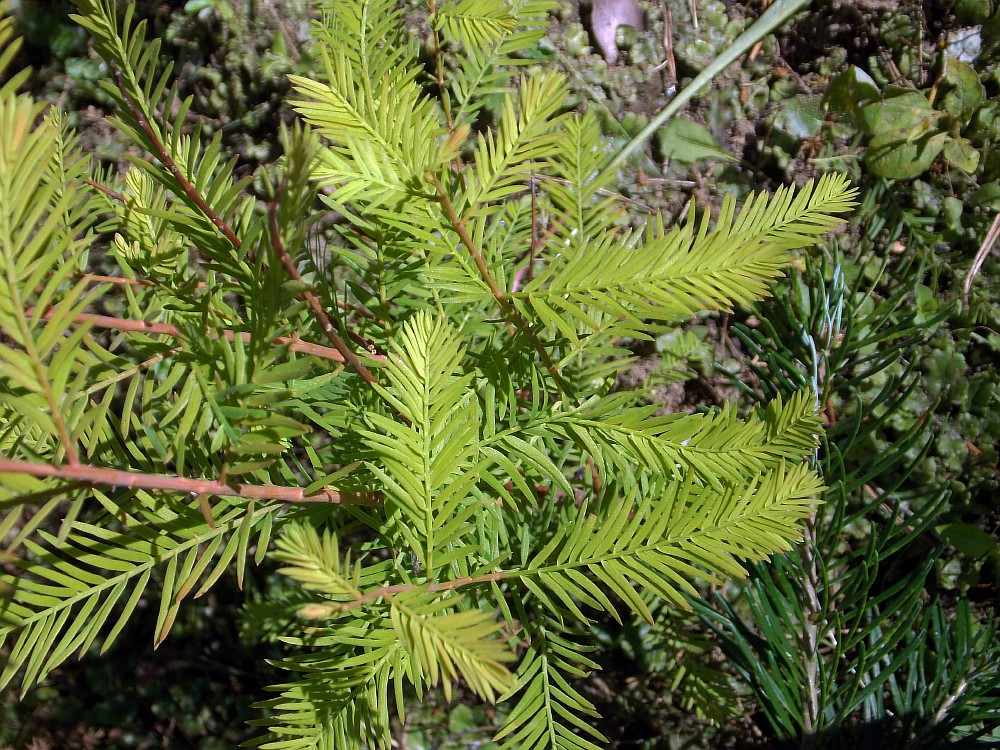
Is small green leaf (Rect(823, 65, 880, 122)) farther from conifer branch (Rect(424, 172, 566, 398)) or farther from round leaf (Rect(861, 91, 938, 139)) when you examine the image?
conifer branch (Rect(424, 172, 566, 398))

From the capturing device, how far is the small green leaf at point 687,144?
4.27 ft

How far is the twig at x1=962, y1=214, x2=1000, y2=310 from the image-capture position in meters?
1.16

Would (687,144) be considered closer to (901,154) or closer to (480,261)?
(901,154)

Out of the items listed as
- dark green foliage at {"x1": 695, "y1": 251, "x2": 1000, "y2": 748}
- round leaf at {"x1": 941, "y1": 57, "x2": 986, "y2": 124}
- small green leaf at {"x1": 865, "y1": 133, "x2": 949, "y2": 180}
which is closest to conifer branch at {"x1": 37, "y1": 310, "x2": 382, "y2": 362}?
dark green foliage at {"x1": 695, "y1": 251, "x2": 1000, "y2": 748}

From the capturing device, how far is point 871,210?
1.20 meters

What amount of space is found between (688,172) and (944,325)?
545mm

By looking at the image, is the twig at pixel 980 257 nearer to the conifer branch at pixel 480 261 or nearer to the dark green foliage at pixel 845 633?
the dark green foliage at pixel 845 633

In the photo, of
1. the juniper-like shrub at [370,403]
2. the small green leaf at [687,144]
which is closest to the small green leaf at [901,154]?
the small green leaf at [687,144]

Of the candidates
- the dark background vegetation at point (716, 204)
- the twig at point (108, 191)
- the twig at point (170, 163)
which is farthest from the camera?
the dark background vegetation at point (716, 204)

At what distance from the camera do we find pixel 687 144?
1.30 m

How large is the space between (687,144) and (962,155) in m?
0.48

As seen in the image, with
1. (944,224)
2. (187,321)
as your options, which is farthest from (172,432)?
(944,224)

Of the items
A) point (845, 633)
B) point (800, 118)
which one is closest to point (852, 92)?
point (800, 118)

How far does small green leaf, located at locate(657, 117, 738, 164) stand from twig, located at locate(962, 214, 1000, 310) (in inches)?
18.3
